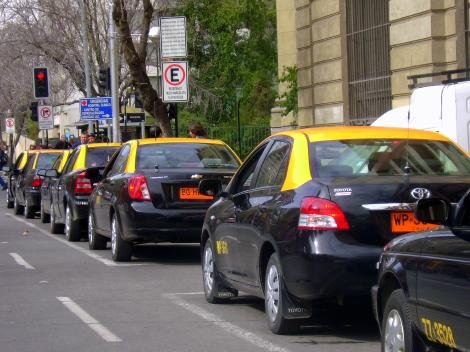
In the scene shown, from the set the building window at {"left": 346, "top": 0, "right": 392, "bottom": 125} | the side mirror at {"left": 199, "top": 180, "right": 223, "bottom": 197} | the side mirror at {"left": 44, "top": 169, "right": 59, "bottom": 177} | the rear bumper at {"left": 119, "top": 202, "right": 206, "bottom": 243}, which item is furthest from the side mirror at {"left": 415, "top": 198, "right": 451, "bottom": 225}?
the building window at {"left": 346, "top": 0, "right": 392, "bottom": 125}

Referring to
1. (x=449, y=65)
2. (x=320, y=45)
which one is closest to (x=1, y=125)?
(x=320, y=45)

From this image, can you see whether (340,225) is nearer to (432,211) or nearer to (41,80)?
(432,211)

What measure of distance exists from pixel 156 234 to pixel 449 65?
822cm

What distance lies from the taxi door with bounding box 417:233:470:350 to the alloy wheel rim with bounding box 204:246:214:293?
4698mm

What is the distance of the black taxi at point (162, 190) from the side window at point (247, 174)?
379cm

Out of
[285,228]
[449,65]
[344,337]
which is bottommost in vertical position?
[344,337]

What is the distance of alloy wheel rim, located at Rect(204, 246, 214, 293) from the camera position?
11.2m

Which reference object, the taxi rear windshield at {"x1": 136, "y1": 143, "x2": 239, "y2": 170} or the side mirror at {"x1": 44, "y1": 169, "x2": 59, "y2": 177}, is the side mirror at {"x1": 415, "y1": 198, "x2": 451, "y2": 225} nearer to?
the taxi rear windshield at {"x1": 136, "y1": 143, "x2": 239, "y2": 170}

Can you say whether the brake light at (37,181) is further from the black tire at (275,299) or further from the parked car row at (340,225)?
the black tire at (275,299)

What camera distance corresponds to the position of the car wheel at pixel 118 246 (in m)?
15.1

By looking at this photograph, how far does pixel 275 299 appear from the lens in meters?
9.18

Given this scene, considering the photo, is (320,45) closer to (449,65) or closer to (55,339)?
(449,65)

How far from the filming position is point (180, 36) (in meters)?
21.0

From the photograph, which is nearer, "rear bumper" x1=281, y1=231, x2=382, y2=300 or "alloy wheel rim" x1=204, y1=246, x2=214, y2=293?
"rear bumper" x1=281, y1=231, x2=382, y2=300
